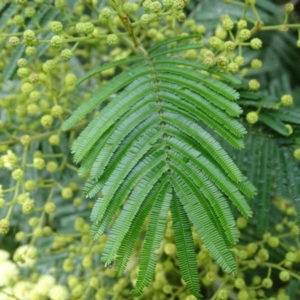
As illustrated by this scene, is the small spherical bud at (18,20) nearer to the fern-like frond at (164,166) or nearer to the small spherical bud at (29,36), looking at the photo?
the small spherical bud at (29,36)

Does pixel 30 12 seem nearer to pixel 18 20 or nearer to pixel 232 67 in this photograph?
pixel 18 20

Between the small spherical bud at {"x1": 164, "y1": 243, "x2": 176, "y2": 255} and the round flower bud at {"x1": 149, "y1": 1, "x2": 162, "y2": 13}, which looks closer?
the round flower bud at {"x1": 149, "y1": 1, "x2": 162, "y2": 13}

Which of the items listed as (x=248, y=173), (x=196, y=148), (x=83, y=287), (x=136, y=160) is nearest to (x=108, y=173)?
(x=136, y=160)

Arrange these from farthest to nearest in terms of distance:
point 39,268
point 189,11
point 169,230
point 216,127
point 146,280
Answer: point 189,11
point 39,268
point 169,230
point 216,127
point 146,280

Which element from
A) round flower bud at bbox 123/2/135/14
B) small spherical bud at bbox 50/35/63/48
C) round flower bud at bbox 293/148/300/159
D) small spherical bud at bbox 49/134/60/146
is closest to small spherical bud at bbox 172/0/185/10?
round flower bud at bbox 123/2/135/14

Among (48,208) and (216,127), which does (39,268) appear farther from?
(216,127)

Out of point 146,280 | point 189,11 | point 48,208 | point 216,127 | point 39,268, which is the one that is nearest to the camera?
point 146,280

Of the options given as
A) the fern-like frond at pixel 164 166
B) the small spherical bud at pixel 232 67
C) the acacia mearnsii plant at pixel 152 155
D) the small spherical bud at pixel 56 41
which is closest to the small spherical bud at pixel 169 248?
the acacia mearnsii plant at pixel 152 155

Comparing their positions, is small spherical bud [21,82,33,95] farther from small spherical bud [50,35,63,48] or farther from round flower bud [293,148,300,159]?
round flower bud [293,148,300,159]
